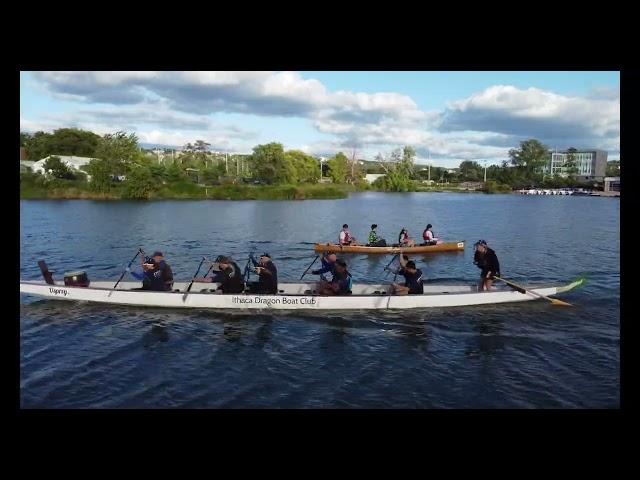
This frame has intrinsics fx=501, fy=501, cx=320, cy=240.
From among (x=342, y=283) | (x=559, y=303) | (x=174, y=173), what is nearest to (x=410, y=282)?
(x=342, y=283)

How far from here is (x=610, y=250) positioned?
101 feet

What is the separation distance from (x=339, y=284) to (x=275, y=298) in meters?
2.12

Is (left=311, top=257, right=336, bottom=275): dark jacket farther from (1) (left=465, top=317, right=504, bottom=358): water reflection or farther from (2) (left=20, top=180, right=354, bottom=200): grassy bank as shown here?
(2) (left=20, top=180, right=354, bottom=200): grassy bank

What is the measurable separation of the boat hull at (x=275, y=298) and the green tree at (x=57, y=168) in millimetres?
61428

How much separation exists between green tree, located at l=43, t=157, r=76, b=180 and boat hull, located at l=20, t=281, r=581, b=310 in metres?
61.4

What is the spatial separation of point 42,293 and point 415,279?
40.6 ft

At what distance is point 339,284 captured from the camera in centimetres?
1628

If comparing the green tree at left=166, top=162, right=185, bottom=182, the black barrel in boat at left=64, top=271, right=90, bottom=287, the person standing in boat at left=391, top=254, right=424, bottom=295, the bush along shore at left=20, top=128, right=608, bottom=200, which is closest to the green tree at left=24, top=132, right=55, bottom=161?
the bush along shore at left=20, top=128, right=608, bottom=200

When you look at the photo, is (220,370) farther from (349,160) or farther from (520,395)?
(349,160)

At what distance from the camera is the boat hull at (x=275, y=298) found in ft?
52.5

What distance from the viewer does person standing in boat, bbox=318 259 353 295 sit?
53.4 feet

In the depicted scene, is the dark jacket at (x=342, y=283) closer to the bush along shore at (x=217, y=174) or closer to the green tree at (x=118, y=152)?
the bush along shore at (x=217, y=174)
